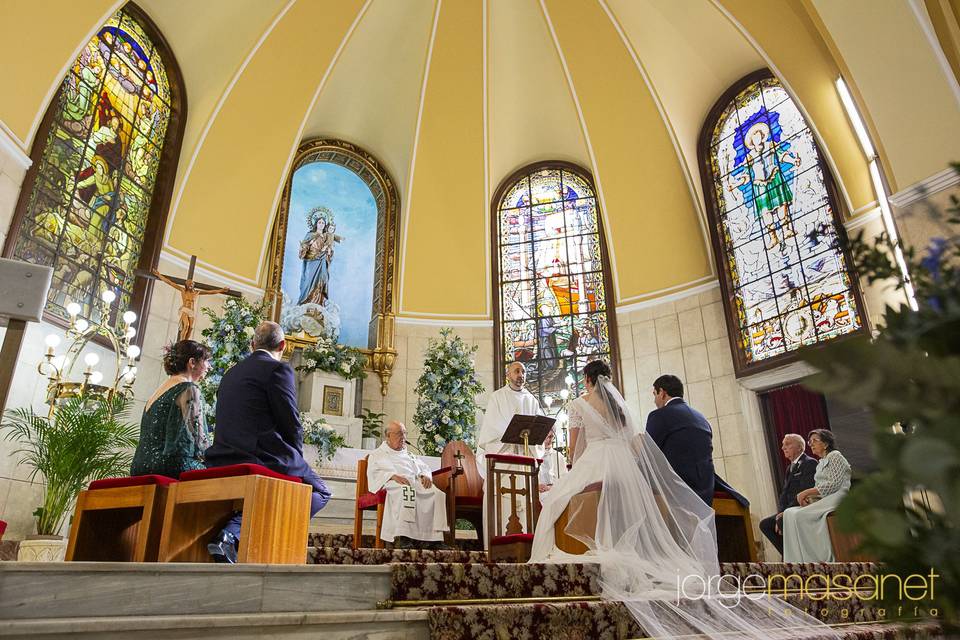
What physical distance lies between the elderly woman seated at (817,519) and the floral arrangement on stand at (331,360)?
6118 mm

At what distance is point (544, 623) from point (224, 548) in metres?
1.59

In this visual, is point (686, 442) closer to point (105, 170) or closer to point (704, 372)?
point (704, 372)

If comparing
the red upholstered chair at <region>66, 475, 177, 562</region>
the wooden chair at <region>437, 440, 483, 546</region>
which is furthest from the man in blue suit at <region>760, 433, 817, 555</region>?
the red upholstered chair at <region>66, 475, 177, 562</region>

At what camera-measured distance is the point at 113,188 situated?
9102 mm

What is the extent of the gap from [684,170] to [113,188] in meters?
8.48

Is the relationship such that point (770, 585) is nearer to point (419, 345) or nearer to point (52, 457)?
point (52, 457)

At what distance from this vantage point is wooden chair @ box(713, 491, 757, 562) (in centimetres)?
542

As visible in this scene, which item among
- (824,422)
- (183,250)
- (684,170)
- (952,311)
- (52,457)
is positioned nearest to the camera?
(952,311)

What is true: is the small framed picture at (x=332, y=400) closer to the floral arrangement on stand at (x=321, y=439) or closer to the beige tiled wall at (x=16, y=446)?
the floral arrangement on stand at (x=321, y=439)

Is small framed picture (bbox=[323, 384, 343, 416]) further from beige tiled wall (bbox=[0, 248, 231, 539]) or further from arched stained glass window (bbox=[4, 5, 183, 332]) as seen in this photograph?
arched stained glass window (bbox=[4, 5, 183, 332])

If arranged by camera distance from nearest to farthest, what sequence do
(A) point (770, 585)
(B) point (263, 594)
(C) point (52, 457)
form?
1. (B) point (263, 594)
2. (A) point (770, 585)
3. (C) point (52, 457)

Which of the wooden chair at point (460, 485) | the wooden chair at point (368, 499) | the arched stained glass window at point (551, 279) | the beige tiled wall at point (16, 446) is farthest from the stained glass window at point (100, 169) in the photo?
the arched stained glass window at point (551, 279)

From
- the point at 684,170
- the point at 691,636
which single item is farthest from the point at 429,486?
the point at 684,170

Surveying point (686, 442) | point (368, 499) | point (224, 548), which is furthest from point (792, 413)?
point (224, 548)
